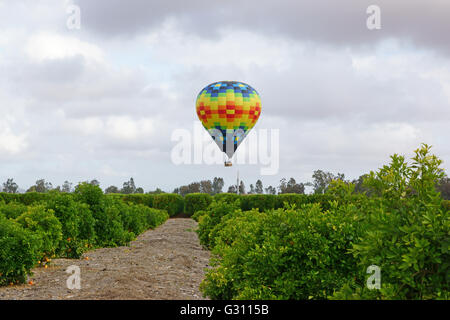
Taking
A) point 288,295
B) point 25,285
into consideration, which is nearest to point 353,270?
point 288,295

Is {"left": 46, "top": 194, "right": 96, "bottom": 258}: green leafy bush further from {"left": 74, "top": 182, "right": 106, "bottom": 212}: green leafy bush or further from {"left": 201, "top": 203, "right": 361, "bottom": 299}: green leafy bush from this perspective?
{"left": 201, "top": 203, "right": 361, "bottom": 299}: green leafy bush

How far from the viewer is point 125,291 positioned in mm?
7344

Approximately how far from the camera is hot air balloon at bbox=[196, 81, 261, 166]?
3253 cm

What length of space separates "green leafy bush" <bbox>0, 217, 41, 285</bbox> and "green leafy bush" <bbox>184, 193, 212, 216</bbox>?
3362 cm

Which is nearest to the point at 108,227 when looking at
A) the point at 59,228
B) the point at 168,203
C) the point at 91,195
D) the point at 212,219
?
the point at 91,195

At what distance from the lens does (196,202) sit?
43.2 meters

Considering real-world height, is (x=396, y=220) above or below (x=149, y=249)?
above

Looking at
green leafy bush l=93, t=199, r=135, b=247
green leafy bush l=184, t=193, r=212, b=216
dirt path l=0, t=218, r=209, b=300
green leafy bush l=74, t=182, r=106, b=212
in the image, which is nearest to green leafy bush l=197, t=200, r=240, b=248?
dirt path l=0, t=218, r=209, b=300

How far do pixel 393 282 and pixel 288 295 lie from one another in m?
1.64

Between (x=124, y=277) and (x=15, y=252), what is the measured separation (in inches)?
84.6

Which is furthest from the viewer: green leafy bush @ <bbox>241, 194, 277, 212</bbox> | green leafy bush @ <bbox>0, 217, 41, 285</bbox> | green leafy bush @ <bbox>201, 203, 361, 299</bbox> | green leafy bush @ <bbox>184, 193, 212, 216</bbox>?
green leafy bush @ <bbox>184, 193, 212, 216</bbox>

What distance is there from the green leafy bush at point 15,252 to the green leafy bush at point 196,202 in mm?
33615

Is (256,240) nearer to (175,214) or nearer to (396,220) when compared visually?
(396,220)

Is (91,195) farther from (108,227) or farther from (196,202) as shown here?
(196,202)
